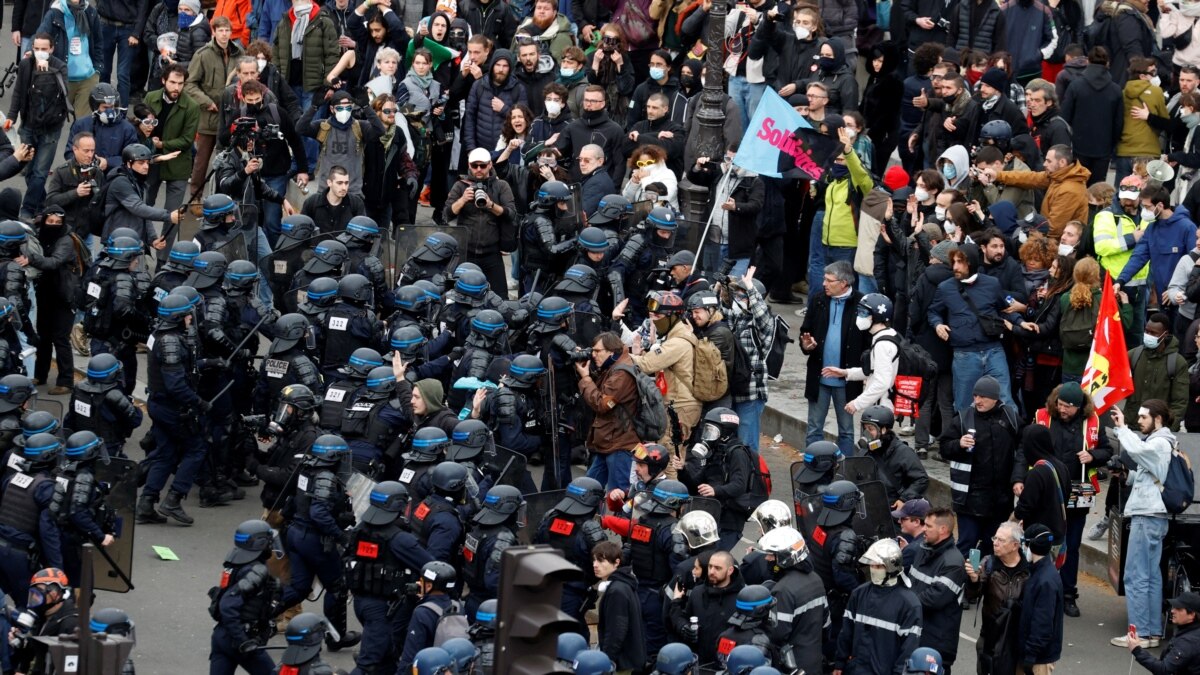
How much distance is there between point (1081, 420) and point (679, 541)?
3.43 meters

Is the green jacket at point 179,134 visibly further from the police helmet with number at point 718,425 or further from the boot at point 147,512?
the police helmet with number at point 718,425

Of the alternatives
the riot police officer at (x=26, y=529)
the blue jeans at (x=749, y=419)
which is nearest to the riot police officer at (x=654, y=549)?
the blue jeans at (x=749, y=419)

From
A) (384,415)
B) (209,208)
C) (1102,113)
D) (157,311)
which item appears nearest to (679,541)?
(384,415)

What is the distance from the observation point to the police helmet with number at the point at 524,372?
16016 mm

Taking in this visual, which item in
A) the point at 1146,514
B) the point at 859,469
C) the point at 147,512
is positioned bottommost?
the point at 147,512

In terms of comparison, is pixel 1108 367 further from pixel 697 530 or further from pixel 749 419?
pixel 697 530

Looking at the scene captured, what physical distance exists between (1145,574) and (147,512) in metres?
7.58

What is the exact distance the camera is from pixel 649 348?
17.1m

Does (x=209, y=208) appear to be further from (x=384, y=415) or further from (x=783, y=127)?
(x=783, y=127)

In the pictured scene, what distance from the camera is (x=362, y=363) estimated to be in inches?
631

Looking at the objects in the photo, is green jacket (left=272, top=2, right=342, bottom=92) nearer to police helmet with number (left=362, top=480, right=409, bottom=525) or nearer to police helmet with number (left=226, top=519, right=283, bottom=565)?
police helmet with number (left=362, top=480, right=409, bottom=525)

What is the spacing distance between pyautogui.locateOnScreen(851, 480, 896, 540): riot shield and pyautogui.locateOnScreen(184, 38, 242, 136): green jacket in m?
9.50

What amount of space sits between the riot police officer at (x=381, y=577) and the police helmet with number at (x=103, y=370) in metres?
3.12

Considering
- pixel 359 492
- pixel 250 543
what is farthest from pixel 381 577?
pixel 359 492
